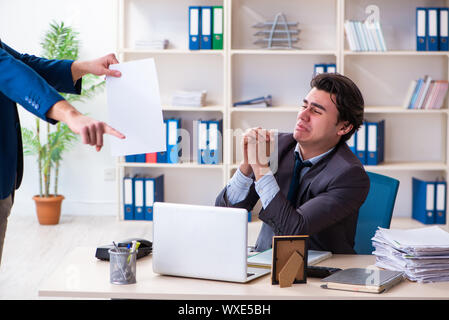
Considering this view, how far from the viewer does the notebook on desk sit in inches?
70.4

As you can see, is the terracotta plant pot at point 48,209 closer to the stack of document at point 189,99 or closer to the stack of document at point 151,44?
the stack of document at point 189,99

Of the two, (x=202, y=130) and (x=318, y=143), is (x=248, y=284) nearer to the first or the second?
(x=318, y=143)

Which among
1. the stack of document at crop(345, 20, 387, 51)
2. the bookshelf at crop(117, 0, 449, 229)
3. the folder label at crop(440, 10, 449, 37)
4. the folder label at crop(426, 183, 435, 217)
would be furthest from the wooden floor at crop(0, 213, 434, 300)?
the folder label at crop(440, 10, 449, 37)

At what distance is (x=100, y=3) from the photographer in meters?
5.07

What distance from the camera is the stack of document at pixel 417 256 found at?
1680mm

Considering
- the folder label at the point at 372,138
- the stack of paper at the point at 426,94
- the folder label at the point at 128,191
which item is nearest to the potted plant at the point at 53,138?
the folder label at the point at 128,191

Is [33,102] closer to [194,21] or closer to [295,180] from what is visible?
[295,180]

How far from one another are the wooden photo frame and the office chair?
0.71 metres

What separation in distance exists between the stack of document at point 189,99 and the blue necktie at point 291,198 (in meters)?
2.65

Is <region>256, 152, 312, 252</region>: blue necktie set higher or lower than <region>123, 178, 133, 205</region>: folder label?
higher

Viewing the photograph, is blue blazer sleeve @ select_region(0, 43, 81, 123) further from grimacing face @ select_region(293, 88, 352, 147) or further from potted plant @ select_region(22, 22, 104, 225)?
potted plant @ select_region(22, 22, 104, 225)

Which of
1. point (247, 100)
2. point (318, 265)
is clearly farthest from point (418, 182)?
point (318, 265)
